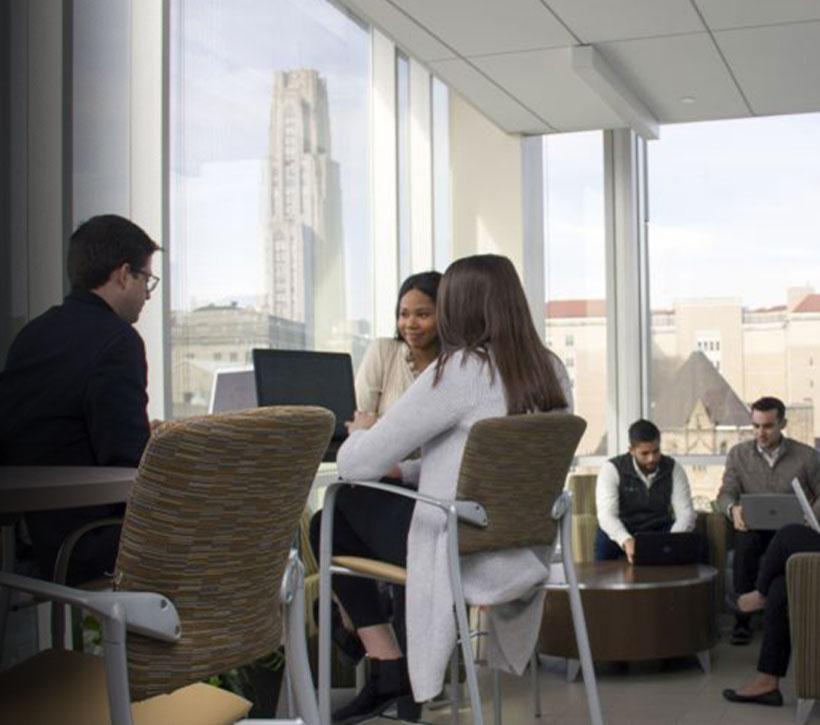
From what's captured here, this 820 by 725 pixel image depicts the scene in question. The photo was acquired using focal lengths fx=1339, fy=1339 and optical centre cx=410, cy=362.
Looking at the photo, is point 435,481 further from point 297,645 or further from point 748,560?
point 748,560

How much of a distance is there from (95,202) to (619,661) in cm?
304

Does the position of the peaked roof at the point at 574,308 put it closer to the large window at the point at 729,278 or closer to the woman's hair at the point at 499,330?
the large window at the point at 729,278

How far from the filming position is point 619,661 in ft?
19.0

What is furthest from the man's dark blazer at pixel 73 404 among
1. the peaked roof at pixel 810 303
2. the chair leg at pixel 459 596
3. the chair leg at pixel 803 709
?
the peaked roof at pixel 810 303

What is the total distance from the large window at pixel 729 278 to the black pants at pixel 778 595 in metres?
3.43

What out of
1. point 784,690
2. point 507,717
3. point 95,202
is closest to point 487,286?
point 95,202

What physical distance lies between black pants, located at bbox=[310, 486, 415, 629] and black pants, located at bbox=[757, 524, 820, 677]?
1940 millimetres

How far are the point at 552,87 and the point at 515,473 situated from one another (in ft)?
14.6

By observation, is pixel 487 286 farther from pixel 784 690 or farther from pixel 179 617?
pixel 784 690

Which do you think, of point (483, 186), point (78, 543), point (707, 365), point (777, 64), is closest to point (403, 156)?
point (483, 186)

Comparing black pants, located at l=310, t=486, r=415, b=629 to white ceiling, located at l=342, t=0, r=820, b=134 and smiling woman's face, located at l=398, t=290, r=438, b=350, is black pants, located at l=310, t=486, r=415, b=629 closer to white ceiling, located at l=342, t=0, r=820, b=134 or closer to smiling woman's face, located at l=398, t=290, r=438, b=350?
smiling woman's face, located at l=398, t=290, r=438, b=350

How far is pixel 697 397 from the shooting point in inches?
348

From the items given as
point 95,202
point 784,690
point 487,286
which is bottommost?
point 784,690

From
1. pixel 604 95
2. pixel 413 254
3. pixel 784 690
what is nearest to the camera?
pixel 784 690
